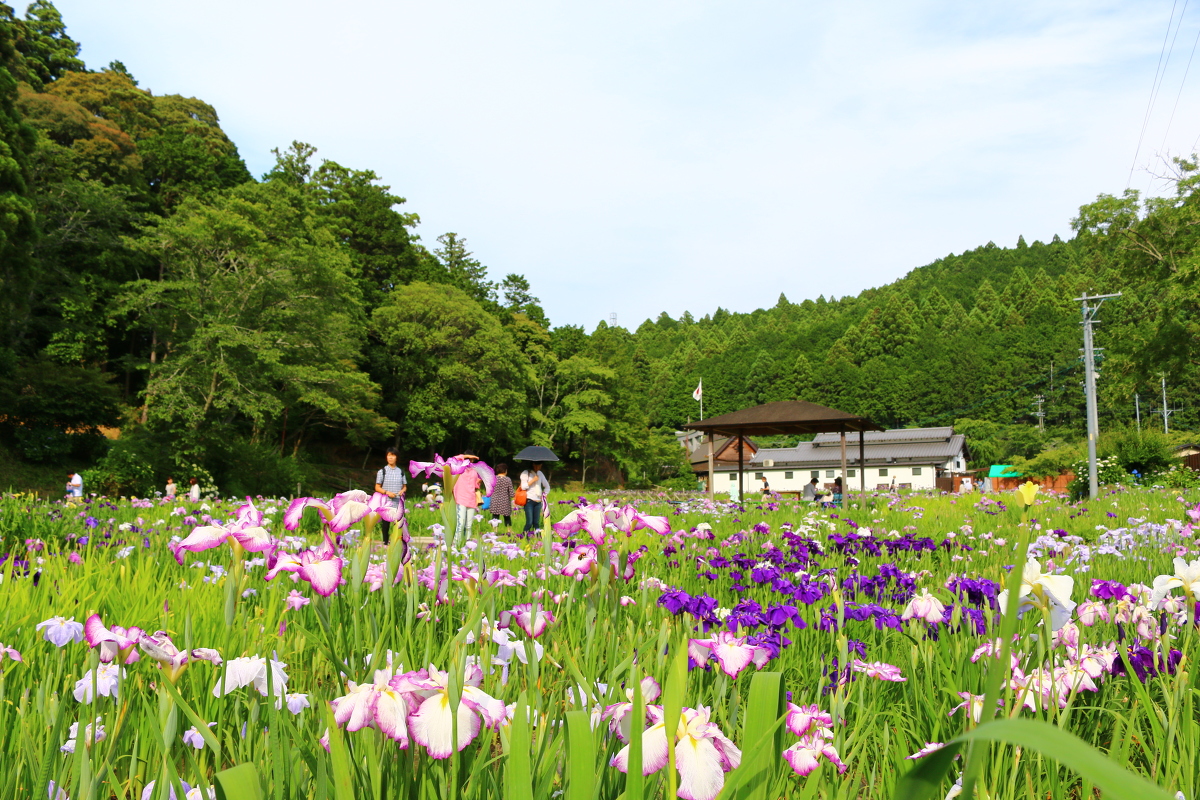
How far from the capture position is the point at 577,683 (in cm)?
141

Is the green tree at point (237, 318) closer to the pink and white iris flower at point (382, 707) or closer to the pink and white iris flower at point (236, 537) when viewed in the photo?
the pink and white iris flower at point (236, 537)

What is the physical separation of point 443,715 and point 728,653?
73cm

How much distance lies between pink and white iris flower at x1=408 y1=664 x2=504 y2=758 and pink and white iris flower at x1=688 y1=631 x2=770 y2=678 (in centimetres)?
62

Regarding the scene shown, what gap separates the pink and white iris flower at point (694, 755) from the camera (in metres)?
0.92

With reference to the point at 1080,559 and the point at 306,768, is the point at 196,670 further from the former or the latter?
the point at 1080,559

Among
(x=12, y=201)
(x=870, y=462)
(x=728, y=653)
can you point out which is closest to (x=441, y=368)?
(x=12, y=201)

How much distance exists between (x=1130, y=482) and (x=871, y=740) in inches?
858

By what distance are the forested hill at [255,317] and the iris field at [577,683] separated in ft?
59.6

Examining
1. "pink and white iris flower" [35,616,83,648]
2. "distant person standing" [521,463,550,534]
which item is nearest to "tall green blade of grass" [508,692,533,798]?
"pink and white iris flower" [35,616,83,648]

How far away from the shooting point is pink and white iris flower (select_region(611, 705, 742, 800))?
0.92 meters

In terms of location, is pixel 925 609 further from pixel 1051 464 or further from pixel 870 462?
pixel 870 462

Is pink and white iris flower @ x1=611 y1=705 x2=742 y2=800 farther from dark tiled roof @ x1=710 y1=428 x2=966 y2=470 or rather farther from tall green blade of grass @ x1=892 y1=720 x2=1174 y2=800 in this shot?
dark tiled roof @ x1=710 y1=428 x2=966 y2=470

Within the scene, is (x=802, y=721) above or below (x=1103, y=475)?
above

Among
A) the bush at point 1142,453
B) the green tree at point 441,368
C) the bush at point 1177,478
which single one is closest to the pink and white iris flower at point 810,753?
the bush at point 1177,478
